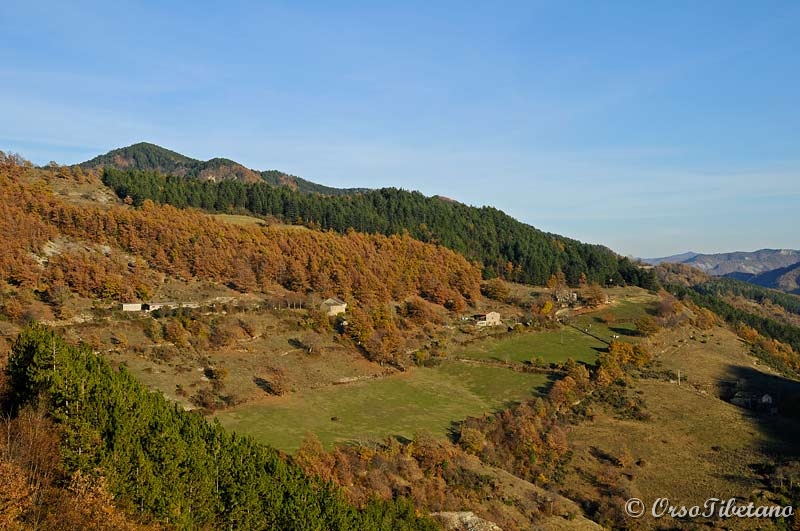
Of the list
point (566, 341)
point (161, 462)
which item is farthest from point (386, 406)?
point (566, 341)

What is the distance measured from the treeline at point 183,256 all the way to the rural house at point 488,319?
262 inches

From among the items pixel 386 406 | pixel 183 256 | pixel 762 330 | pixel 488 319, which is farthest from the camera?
pixel 762 330

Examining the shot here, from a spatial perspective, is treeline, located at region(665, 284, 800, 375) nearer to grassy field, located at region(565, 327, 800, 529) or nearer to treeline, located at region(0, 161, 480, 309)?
grassy field, located at region(565, 327, 800, 529)

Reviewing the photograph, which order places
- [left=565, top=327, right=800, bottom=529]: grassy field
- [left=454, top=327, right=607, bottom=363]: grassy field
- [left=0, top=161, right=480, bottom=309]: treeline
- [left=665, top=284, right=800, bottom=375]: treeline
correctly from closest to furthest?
[left=565, top=327, right=800, bottom=529]: grassy field < [left=0, top=161, right=480, bottom=309]: treeline < [left=454, top=327, right=607, bottom=363]: grassy field < [left=665, top=284, right=800, bottom=375]: treeline

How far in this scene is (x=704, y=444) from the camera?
5831cm

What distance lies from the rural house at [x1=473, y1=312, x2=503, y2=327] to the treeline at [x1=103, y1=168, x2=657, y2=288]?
32155 millimetres

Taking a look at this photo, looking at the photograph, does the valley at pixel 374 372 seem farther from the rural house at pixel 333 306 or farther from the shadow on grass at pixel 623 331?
the rural house at pixel 333 306

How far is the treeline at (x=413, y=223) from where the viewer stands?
140 metres

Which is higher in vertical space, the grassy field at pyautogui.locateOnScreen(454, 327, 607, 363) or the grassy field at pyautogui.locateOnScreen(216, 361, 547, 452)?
the grassy field at pyautogui.locateOnScreen(454, 327, 607, 363)

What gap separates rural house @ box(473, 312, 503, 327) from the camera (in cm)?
10331

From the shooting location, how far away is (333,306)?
309 feet

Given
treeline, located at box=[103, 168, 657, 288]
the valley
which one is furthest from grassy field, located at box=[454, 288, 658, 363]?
treeline, located at box=[103, 168, 657, 288]

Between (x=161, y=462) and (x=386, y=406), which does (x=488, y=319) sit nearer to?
(x=386, y=406)

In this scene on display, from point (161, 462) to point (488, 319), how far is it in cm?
8238
